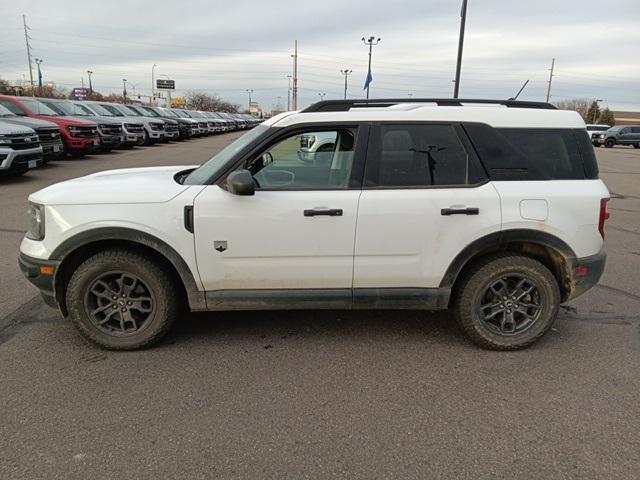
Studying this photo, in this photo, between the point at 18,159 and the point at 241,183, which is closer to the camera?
the point at 241,183

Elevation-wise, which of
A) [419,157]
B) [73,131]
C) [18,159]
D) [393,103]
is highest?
[393,103]

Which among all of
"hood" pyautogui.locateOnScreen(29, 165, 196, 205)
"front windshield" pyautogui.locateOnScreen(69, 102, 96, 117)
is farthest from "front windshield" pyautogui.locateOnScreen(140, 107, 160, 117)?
"hood" pyautogui.locateOnScreen(29, 165, 196, 205)

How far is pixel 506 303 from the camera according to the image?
3.55 m

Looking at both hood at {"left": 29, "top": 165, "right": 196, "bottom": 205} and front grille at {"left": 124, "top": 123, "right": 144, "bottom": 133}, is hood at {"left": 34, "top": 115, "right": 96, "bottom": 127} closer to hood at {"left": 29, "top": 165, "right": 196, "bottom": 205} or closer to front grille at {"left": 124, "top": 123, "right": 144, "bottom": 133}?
front grille at {"left": 124, "top": 123, "right": 144, "bottom": 133}

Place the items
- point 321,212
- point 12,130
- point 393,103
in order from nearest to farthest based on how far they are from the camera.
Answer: point 321,212, point 393,103, point 12,130

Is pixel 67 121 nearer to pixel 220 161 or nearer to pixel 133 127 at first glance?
pixel 133 127

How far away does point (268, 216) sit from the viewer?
3.24 m

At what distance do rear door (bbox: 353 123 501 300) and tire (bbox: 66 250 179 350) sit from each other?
1437 millimetres

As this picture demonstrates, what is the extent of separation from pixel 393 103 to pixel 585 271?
6.50 feet

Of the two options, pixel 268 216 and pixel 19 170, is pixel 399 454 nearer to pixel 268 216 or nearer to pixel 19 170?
pixel 268 216

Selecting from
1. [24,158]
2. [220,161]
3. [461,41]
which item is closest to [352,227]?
[220,161]

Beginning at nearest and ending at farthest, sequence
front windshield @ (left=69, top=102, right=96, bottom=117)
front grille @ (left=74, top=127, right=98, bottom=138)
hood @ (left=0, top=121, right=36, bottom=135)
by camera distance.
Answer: hood @ (left=0, top=121, right=36, bottom=135) → front grille @ (left=74, top=127, right=98, bottom=138) → front windshield @ (left=69, top=102, right=96, bottom=117)

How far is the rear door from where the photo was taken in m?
3.30

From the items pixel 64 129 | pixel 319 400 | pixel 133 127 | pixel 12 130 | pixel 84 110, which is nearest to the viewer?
pixel 319 400
